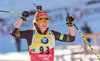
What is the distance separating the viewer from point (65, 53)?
3.85 m

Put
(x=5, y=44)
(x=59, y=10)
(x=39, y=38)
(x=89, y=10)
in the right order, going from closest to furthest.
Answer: (x=39, y=38) → (x=89, y=10) → (x=59, y=10) → (x=5, y=44)

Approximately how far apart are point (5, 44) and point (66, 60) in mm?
4857

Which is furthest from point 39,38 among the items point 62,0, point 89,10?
point 62,0

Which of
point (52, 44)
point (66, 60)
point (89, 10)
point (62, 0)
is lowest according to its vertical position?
point (66, 60)

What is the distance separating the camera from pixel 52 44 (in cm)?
227

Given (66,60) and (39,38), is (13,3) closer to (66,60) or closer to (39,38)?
(66,60)

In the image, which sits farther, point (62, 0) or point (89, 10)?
point (62, 0)

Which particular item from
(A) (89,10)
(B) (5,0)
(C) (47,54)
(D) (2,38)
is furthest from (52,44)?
(B) (5,0)

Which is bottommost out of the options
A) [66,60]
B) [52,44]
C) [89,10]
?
[66,60]

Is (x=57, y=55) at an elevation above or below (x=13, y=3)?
below

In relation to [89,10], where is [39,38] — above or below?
below

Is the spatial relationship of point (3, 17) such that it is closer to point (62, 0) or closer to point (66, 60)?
point (62, 0)

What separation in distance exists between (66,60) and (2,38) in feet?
16.8

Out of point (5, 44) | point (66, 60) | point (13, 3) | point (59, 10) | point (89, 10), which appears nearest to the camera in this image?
point (66, 60)
